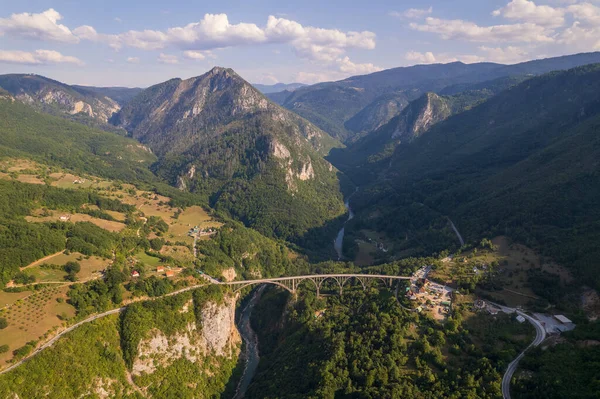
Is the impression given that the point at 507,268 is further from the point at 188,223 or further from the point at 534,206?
the point at 188,223

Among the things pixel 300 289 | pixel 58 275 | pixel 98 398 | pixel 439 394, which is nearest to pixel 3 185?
pixel 58 275

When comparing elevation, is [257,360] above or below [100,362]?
below

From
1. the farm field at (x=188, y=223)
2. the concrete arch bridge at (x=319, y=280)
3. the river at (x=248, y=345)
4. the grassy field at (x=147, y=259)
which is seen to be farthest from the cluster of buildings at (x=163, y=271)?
the farm field at (x=188, y=223)

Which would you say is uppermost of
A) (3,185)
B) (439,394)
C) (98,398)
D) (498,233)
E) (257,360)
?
(3,185)

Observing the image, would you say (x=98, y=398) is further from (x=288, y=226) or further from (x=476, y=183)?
(x=476, y=183)

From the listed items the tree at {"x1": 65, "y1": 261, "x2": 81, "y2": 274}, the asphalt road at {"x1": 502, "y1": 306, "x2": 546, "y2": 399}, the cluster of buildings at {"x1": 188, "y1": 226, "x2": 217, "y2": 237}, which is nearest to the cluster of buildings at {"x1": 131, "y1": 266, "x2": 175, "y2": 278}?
the tree at {"x1": 65, "y1": 261, "x2": 81, "y2": 274}

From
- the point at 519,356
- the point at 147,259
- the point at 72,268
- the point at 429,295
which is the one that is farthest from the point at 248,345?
the point at 519,356
